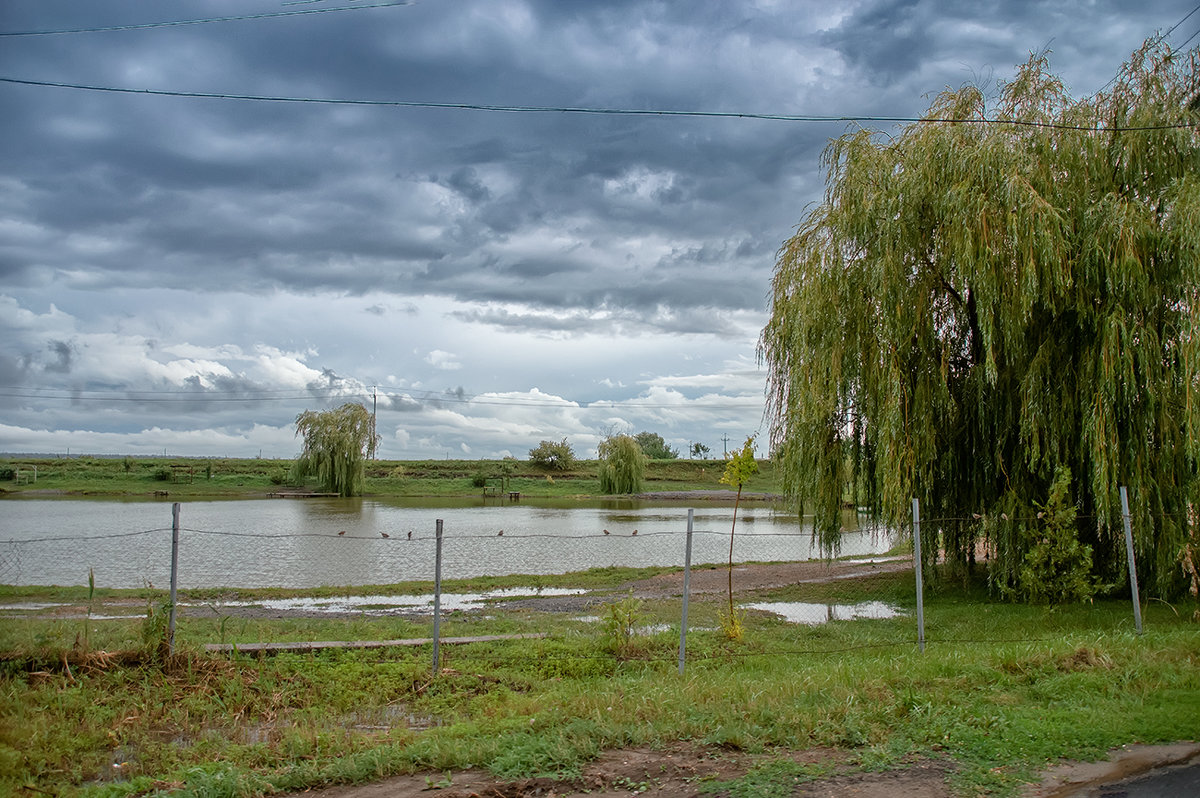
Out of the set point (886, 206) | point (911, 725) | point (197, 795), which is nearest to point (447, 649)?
point (197, 795)

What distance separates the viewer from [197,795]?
16.9 ft

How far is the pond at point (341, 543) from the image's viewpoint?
65.6ft

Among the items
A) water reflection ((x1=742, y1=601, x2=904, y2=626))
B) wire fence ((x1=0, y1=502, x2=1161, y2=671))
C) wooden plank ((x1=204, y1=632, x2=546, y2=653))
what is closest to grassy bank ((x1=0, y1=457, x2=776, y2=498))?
wire fence ((x1=0, y1=502, x2=1161, y2=671))

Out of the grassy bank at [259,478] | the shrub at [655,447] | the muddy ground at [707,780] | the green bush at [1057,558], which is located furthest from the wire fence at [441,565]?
the shrub at [655,447]

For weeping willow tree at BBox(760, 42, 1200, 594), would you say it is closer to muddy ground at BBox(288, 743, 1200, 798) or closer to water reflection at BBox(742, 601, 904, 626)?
water reflection at BBox(742, 601, 904, 626)

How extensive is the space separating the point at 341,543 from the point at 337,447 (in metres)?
33.3

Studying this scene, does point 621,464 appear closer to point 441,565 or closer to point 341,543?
point 341,543

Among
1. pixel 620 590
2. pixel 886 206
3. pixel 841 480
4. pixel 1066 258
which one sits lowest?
pixel 620 590

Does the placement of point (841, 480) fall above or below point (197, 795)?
above

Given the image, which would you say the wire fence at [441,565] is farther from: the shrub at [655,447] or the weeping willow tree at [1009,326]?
the shrub at [655,447]

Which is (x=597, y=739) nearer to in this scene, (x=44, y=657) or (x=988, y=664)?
(x=988, y=664)

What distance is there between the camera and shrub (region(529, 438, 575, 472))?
300 feet

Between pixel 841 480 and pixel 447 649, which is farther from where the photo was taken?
pixel 841 480

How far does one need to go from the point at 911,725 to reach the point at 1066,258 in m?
9.57
